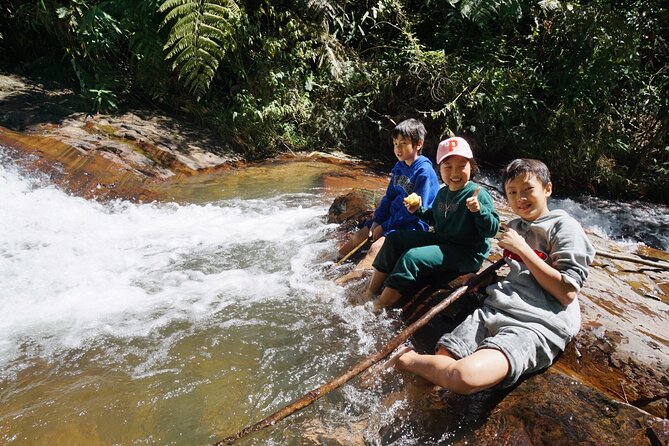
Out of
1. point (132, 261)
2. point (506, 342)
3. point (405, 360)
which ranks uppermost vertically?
point (506, 342)

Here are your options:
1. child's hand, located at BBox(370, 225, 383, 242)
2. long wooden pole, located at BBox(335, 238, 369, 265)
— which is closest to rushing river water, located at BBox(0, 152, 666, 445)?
long wooden pole, located at BBox(335, 238, 369, 265)

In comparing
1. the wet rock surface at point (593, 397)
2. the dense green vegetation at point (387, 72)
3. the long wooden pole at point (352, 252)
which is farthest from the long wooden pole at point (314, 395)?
the dense green vegetation at point (387, 72)

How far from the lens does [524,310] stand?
1.94m

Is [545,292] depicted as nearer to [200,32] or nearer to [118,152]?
[118,152]

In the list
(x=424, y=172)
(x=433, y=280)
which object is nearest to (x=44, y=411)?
(x=433, y=280)

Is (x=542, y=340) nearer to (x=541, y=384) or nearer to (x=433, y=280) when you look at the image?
(x=541, y=384)

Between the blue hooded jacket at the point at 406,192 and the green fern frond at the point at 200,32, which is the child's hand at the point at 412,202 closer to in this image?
the blue hooded jacket at the point at 406,192

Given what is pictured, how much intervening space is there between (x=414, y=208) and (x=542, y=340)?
1254 mm

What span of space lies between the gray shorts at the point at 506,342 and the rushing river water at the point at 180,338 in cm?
28

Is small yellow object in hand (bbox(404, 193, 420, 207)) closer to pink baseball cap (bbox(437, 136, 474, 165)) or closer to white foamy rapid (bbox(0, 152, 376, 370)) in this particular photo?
pink baseball cap (bbox(437, 136, 474, 165))

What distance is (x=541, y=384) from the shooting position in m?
1.88

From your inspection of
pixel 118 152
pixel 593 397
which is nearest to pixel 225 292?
pixel 593 397

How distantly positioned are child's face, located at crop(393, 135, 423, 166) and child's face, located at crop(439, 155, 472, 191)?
66cm

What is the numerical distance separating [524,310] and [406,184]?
161cm
